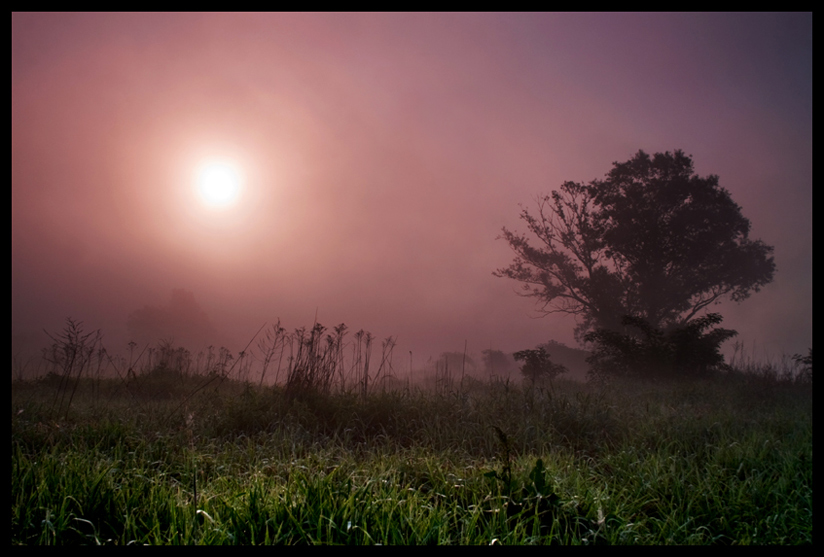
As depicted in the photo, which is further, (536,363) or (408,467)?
(536,363)

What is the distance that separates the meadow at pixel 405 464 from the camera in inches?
78.7

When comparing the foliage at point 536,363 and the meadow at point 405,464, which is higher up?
the foliage at point 536,363

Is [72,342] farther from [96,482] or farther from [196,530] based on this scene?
[196,530]

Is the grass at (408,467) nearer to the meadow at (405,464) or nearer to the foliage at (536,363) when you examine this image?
the meadow at (405,464)

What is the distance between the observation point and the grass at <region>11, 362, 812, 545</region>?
6.55 feet

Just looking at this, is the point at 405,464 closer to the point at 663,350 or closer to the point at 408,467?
the point at 408,467

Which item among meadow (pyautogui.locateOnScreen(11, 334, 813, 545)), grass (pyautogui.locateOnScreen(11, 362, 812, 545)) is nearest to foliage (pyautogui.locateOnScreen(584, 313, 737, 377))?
meadow (pyautogui.locateOnScreen(11, 334, 813, 545))

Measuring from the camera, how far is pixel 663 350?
7.36m

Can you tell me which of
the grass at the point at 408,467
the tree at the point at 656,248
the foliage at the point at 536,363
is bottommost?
the grass at the point at 408,467

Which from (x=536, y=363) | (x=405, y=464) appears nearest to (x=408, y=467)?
(x=405, y=464)

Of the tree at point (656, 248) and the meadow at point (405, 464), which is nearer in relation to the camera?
the meadow at point (405, 464)

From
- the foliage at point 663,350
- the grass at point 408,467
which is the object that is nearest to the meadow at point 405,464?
the grass at point 408,467

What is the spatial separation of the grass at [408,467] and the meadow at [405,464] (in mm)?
16

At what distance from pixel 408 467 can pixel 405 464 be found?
4 centimetres
